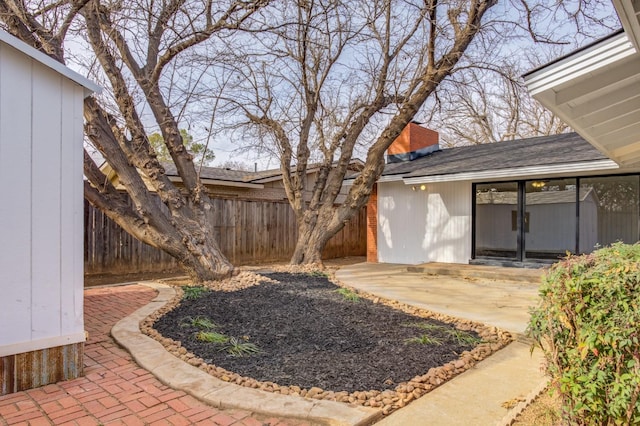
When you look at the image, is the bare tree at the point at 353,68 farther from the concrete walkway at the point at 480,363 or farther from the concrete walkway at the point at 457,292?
the concrete walkway at the point at 480,363

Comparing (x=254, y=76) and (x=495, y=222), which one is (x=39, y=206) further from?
(x=495, y=222)

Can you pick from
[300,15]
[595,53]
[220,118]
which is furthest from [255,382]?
[300,15]

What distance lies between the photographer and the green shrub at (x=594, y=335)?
5.49 ft

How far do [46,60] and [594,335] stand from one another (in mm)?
3790

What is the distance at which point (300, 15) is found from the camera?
26.3ft

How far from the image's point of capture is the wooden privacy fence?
7953mm

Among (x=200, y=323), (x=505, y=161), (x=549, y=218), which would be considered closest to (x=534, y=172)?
(x=505, y=161)

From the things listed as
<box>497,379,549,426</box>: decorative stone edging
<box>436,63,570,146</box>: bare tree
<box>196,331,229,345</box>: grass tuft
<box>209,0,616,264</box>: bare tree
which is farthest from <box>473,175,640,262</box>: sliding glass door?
<box>196,331,229,345</box>: grass tuft

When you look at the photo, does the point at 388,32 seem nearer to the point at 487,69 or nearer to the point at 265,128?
the point at 487,69

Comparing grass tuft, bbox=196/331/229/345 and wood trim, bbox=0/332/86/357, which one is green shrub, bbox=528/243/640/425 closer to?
grass tuft, bbox=196/331/229/345

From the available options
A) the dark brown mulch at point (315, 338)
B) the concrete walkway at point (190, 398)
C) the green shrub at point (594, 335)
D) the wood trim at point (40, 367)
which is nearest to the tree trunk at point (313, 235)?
the dark brown mulch at point (315, 338)

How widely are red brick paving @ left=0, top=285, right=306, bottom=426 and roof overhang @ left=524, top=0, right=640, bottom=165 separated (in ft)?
12.4

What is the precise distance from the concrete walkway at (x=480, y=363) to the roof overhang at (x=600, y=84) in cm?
220

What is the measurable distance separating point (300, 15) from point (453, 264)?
682cm
